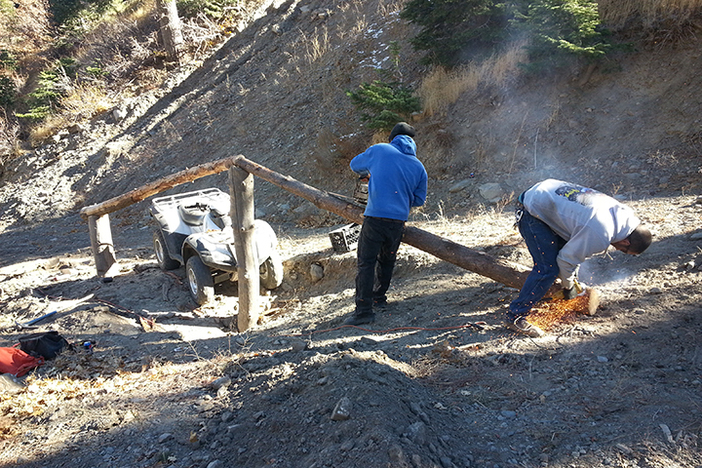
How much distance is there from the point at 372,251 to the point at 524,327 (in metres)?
1.86

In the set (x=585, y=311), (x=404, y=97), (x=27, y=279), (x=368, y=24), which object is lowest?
(x=27, y=279)

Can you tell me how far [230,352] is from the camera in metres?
5.26

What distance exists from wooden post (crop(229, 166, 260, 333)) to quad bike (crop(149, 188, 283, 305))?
0.22 metres

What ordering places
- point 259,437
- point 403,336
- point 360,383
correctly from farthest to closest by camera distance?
point 403,336
point 360,383
point 259,437

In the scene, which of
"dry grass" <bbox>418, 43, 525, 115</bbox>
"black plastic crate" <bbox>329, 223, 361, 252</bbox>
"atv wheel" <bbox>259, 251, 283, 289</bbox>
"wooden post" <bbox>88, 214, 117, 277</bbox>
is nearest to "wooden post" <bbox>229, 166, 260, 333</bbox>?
"atv wheel" <bbox>259, 251, 283, 289</bbox>

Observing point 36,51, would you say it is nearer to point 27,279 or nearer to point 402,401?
point 27,279

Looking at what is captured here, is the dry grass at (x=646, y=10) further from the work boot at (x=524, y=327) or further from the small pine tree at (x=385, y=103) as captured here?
the work boot at (x=524, y=327)

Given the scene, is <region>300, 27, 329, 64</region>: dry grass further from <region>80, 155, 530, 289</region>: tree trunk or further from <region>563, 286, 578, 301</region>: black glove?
<region>563, 286, 578, 301</region>: black glove

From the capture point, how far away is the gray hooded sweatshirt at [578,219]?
393 cm

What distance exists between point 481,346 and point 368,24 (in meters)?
14.2

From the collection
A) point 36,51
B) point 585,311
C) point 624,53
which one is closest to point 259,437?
point 585,311

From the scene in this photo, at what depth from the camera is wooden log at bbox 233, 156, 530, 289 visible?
4957mm

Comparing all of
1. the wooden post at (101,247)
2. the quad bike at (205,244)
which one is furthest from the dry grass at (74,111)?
the quad bike at (205,244)

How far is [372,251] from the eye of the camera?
5.53 m
